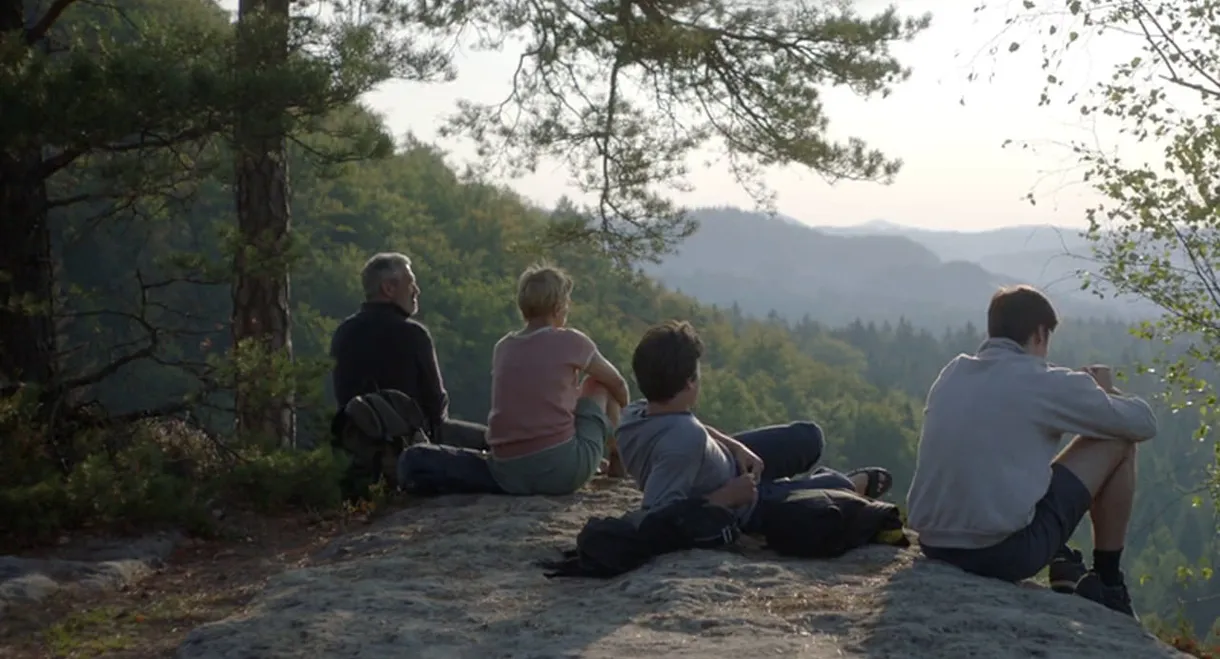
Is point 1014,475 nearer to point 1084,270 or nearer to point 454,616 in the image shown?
point 454,616

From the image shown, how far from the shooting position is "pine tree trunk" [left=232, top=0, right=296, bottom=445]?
5398 millimetres

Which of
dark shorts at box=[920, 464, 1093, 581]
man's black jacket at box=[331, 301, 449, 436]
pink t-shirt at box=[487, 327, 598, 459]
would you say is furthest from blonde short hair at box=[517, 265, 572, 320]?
dark shorts at box=[920, 464, 1093, 581]

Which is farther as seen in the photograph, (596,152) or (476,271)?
(476,271)

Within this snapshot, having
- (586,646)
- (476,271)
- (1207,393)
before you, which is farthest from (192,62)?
(476,271)

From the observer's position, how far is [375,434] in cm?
630

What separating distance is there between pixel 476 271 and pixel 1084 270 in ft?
133

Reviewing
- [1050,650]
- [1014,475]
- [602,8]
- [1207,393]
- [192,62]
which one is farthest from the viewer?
[1207,393]

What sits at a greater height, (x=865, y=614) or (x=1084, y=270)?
(x=1084, y=270)

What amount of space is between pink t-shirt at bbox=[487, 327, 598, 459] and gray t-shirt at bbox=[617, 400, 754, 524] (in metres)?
1.15

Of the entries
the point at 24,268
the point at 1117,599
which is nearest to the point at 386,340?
the point at 24,268

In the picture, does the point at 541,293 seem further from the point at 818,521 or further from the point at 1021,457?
the point at 1021,457

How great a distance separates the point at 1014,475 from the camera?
3.99 m

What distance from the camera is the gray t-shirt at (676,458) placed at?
4.33 m

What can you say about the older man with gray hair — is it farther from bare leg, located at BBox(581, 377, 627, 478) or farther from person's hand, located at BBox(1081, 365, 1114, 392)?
person's hand, located at BBox(1081, 365, 1114, 392)
